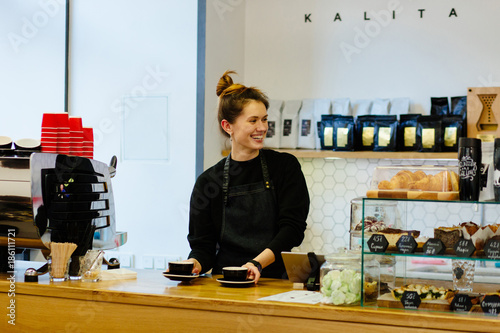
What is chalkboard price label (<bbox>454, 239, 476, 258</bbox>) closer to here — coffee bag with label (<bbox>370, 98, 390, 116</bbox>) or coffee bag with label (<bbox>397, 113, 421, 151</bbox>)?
coffee bag with label (<bbox>397, 113, 421, 151</bbox>)

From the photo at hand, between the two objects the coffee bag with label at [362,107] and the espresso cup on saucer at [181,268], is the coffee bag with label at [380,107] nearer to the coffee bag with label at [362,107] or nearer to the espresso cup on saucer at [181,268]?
the coffee bag with label at [362,107]

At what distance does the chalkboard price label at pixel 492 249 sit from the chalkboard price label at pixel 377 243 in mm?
282

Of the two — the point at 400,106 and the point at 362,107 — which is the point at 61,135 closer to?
the point at 362,107

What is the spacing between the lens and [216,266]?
2.85 m

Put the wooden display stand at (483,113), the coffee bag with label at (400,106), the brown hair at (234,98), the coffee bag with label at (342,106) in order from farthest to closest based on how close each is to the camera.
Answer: the coffee bag with label at (342,106)
the coffee bag with label at (400,106)
the wooden display stand at (483,113)
the brown hair at (234,98)

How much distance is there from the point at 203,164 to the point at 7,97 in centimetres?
137

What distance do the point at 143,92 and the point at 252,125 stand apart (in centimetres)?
180

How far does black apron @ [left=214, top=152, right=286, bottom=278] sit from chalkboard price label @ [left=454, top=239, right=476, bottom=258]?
3.77 feet

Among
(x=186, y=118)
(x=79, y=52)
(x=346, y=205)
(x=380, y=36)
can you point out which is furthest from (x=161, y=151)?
(x=380, y=36)

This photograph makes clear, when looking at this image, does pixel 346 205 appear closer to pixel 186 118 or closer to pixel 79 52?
pixel 186 118

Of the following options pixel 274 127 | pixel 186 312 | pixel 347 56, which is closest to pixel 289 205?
pixel 186 312

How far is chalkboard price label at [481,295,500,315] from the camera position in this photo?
5.61 feet

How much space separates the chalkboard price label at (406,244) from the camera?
1799mm

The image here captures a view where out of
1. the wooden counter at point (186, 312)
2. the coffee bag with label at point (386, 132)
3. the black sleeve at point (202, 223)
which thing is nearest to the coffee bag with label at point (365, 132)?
the coffee bag with label at point (386, 132)
